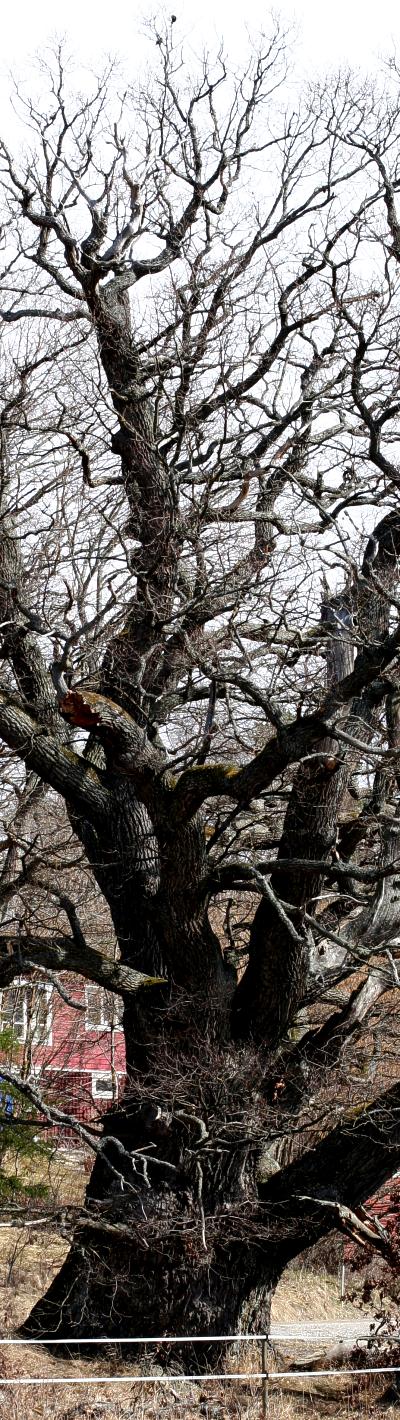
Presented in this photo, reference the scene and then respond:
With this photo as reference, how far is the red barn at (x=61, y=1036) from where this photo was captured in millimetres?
15992

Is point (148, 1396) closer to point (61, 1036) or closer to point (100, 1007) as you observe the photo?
point (100, 1007)

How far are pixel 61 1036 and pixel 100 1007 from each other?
7752 mm

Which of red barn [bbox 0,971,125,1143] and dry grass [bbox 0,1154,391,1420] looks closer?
dry grass [bbox 0,1154,391,1420]

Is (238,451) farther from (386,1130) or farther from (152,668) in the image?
(386,1130)

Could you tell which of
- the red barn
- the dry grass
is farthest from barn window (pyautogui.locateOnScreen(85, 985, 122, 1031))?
the dry grass

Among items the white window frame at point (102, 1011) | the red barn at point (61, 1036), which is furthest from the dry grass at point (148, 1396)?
the white window frame at point (102, 1011)

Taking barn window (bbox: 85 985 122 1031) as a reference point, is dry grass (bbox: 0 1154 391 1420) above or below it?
below

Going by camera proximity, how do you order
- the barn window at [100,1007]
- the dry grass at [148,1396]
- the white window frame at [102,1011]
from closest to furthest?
the dry grass at [148,1396] < the barn window at [100,1007] < the white window frame at [102,1011]

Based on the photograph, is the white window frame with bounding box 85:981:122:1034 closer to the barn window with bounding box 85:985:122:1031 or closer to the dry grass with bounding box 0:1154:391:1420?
the barn window with bounding box 85:985:122:1031

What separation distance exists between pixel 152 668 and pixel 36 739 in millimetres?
1912

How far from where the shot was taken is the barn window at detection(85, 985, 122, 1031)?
16312mm

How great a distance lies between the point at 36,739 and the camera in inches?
408

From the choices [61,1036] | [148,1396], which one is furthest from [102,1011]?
[148,1396]

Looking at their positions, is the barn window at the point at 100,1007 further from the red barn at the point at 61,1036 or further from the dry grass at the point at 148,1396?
the dry grass at the point at 148,1396
